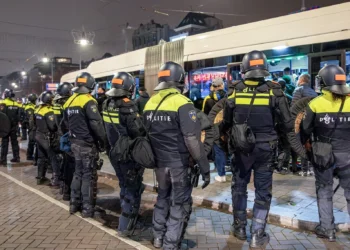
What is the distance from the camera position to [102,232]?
15.8 ft

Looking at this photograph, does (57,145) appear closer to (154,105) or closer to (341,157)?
(154,105)

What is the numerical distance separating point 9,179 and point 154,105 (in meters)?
6.05

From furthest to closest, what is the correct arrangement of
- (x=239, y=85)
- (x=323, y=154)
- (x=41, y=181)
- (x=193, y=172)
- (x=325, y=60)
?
1. (x=41, y=181)
2. (x=325, y=60)
3. (x=239, y=85)
4. (x=323, y=154)
5. (x=193, y=172)

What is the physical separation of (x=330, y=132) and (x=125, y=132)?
2.56 m

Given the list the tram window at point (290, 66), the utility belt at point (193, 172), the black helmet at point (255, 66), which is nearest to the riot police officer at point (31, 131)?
the tram window at point (290, 66)

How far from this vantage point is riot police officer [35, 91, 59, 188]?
24.8 feet

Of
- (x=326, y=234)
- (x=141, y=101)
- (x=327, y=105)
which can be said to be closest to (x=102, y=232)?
(x=326, y=234)

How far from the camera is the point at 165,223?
412 centimetres

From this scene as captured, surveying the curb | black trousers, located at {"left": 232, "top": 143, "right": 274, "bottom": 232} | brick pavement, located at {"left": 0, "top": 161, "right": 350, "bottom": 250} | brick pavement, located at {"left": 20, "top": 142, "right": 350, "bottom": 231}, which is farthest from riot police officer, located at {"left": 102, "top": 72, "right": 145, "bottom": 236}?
brick pavement, located at {"left": 20, "top": 142, "right": 350, "bottom": 231}

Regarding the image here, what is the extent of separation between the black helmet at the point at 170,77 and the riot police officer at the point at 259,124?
71 cm

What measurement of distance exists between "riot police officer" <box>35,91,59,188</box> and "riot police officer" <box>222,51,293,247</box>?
15.2ft

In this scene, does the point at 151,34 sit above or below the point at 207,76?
above

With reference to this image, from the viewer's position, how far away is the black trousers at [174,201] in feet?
12.7

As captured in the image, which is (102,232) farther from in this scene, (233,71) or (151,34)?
(151,34)
